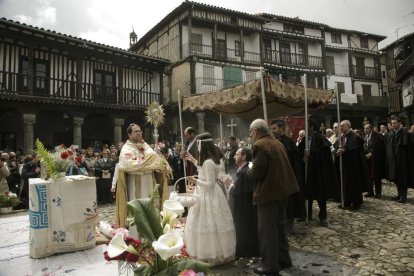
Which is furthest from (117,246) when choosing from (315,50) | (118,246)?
(315,50)

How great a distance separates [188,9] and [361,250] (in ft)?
65.0

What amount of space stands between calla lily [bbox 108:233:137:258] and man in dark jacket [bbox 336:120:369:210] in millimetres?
6529

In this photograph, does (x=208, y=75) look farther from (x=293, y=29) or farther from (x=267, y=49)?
(x=293, y=29)

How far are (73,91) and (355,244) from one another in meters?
15.3

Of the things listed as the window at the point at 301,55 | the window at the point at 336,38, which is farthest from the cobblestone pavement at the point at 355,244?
the window at the point at 336,38

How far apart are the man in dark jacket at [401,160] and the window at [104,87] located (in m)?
14.3

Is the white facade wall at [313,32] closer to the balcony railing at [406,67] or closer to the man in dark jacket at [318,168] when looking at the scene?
the balcony railing at [406,67]

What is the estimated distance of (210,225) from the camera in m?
3.91

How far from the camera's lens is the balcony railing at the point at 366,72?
1227 inches

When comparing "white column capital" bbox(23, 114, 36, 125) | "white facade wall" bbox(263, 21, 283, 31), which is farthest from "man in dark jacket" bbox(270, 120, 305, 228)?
"white facade wall" bbox(263, 21, 283, 31)

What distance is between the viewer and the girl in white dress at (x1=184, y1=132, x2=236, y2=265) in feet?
12.8

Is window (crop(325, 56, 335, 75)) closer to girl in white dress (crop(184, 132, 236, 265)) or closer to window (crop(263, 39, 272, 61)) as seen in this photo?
A: window (crop(263, 39, 272, 61))

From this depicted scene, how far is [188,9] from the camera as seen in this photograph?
812 inches

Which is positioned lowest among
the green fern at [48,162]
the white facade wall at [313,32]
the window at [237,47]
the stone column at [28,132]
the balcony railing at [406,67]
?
the green fern at [48,162]
